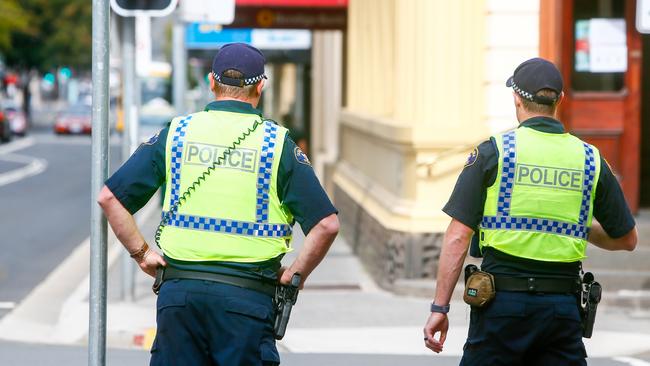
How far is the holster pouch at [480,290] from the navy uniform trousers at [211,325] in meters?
0.75

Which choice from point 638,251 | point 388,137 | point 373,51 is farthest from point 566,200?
point 373,51

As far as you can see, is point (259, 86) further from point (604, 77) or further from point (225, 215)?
point (604, 77)

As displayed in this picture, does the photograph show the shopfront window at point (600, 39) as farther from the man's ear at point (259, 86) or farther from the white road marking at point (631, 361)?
the man's ear at point (259, 86)

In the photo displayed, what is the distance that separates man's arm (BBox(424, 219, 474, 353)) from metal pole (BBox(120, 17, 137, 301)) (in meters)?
7.08

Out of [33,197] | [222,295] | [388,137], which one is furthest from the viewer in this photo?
[33,197]

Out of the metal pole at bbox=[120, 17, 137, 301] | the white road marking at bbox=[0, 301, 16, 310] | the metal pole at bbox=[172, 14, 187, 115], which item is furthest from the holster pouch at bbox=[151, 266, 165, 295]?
the metal pole at bbox=[172, 14, 187, 115]

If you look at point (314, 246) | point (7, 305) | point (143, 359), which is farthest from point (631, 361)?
point (7, 305)

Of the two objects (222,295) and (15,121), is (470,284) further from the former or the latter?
(15,121)

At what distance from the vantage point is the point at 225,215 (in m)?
5.03

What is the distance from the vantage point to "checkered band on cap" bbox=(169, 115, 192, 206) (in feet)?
16.7

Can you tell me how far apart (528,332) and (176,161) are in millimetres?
1420

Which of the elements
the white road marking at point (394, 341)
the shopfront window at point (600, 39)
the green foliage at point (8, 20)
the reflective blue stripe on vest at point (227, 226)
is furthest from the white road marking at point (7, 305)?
the green foliage at point (8, 20)

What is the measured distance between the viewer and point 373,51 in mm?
17188

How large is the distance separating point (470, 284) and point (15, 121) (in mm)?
55973
